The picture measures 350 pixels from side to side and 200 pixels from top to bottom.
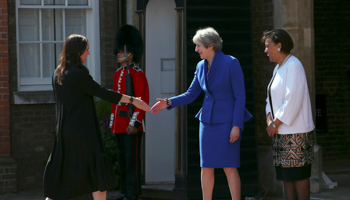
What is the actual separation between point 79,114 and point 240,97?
1523 millimetres

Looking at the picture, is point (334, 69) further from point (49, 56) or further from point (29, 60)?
point (29, 60)

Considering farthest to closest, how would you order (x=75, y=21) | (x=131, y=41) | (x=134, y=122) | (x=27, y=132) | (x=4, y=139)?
(x=75, y=21)
(x=27, y=132)
(x=4, y=139)
(x=131, y=41)
(x=134, y=122)

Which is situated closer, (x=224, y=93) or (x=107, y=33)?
(x=224, y=93)

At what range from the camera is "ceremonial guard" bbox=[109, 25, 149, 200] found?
621 cm

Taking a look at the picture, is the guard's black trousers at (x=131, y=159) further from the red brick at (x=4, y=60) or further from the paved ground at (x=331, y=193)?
the red brick at (x=4, y=60)

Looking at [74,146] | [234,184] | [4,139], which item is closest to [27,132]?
[4,139]

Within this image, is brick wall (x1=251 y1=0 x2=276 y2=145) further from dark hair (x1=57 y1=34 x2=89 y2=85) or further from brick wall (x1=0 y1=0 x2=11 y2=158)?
brick wall (x1=0 y1=0 x2=11 y2=158)

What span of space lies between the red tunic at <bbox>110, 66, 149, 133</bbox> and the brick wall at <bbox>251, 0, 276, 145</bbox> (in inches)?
73.3

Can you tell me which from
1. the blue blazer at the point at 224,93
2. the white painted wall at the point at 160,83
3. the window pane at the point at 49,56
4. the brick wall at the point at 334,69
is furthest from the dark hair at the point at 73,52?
the brick wall at the point at 334,69

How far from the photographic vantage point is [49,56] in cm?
799

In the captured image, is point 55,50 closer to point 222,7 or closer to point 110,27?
point 110,27

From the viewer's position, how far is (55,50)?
7.99m

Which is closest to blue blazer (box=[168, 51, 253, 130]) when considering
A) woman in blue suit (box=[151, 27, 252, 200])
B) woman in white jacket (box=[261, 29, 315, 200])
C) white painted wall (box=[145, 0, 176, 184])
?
woman in blue suit (box=[151, 27, 252, 200])

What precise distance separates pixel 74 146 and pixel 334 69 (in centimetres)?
718
